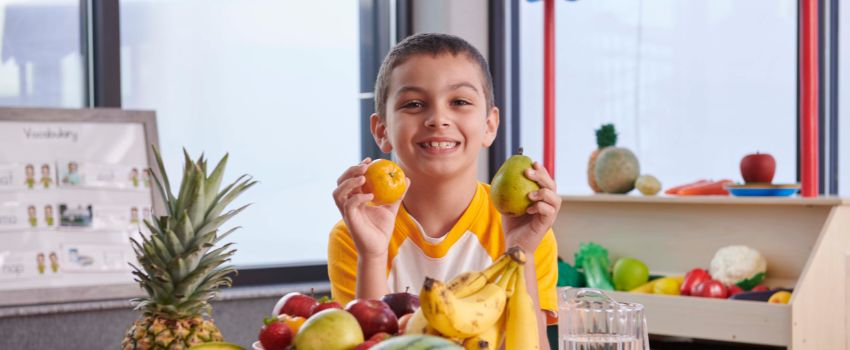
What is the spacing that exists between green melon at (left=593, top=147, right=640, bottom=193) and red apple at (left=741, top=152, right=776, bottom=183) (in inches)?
17.3

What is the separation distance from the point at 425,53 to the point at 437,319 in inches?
33.4

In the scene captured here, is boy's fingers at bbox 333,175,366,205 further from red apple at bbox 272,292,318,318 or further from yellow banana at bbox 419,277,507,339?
yellow banana at bbox 419,277,507,339

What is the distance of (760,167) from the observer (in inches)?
120

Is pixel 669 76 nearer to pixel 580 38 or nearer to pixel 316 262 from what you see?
pixel 580 38

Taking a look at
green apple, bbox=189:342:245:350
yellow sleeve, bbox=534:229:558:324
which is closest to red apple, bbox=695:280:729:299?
yellow sleeve, bbox=534:229:558:324

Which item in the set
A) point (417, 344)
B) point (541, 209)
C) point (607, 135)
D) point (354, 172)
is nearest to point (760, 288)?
point (607, 135)

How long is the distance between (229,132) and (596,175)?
1.57m

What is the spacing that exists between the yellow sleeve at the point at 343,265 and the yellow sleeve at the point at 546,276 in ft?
1.17

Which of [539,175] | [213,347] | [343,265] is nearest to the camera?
[213,347]

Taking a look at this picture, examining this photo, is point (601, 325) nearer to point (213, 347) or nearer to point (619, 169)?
point (213, 347)

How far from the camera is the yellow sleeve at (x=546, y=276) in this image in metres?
1.82

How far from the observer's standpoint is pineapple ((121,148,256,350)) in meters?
1.42

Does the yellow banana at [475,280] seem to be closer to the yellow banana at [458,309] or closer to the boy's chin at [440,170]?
the yellow banana at [458,309]

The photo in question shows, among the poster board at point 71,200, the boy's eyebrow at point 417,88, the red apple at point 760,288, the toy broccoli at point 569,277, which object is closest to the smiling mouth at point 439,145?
the boy's eyebrow at point 417,88
